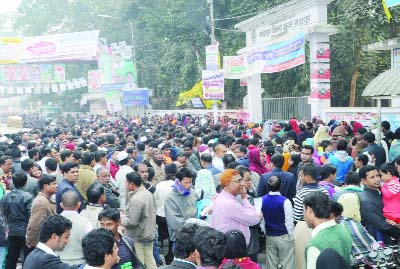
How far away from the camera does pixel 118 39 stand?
4406 centimetres

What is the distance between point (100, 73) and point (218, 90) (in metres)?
19.0

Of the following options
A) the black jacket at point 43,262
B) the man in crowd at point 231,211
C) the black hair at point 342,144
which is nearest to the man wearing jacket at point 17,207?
the man in crowd at point 231,211

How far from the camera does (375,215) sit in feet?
19.3

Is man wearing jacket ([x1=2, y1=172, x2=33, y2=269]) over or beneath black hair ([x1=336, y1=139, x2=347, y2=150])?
beneath

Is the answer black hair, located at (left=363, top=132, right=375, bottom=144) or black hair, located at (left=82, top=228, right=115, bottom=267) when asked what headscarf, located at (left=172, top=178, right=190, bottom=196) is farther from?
black hair, located at (left=363, top=132, right=375, bottom=144)

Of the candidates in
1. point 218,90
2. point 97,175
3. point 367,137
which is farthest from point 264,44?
point 97,175

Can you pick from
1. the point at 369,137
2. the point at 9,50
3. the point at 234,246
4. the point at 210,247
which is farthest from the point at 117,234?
the point at 9,50

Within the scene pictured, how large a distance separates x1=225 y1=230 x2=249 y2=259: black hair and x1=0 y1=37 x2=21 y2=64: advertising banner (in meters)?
35.7

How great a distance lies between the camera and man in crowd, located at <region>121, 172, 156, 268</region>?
6.53 meters

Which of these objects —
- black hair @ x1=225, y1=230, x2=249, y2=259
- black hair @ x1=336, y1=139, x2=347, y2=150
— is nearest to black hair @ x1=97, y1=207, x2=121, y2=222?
black hair @ x1=225, y1=230, x2=249, y2=259

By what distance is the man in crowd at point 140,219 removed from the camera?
653cm

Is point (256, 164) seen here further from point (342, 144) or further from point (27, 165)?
point (27, 165)

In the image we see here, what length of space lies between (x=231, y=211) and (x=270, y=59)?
12996 mm

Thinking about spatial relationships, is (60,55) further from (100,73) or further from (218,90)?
(218,90)
